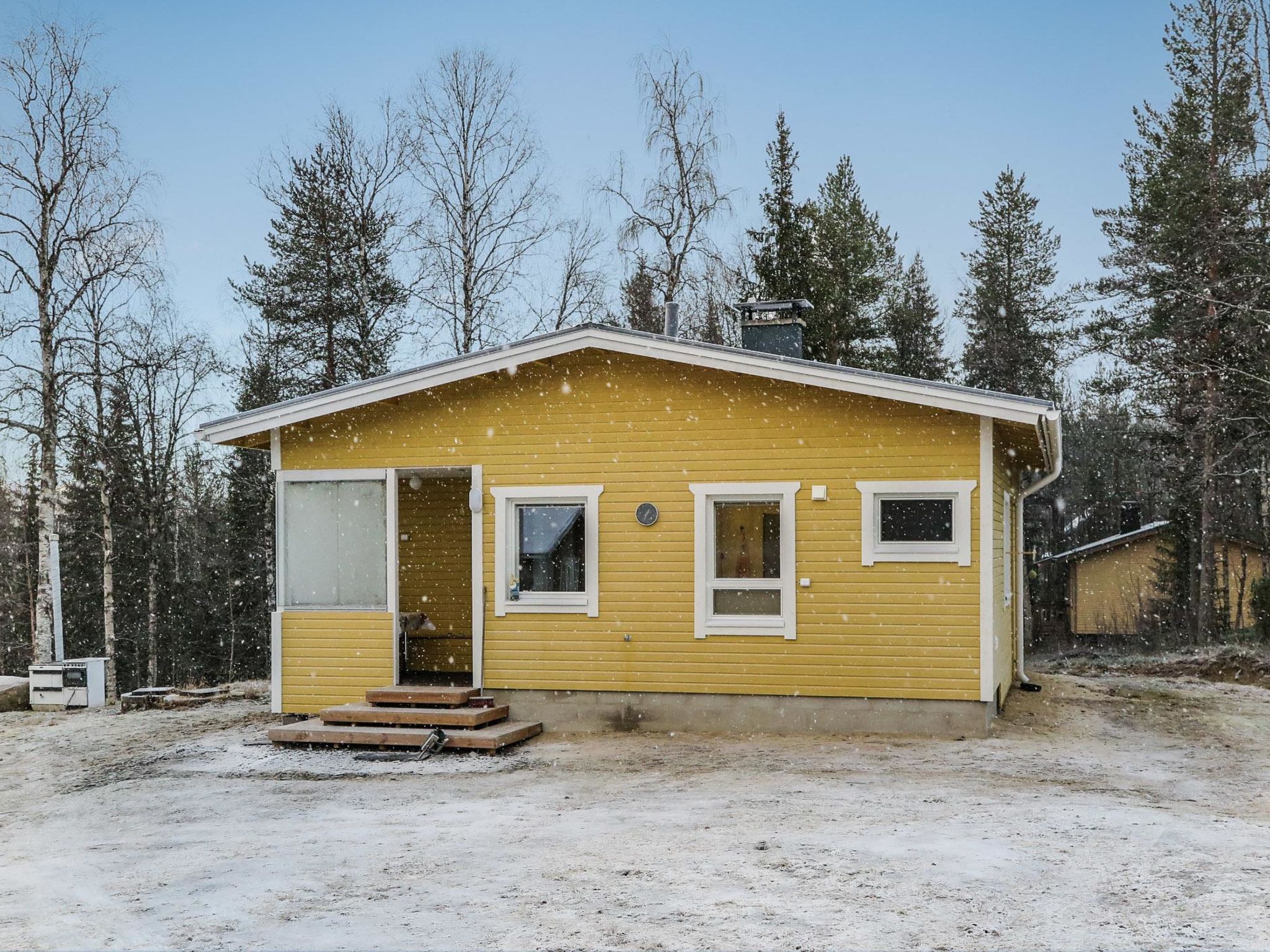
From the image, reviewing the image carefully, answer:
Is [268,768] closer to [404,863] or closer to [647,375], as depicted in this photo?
[404,863]

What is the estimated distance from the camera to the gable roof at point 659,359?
945cm

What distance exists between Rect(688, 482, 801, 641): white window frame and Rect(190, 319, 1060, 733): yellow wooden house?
0.02m

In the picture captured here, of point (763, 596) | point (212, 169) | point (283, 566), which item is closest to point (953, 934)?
point (763, 596)

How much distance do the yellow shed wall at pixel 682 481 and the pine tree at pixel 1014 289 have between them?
19185 mm

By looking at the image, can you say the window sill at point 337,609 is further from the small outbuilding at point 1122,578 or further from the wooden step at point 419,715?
the small outbuilding at point 1122,578

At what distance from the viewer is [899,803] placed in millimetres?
7141

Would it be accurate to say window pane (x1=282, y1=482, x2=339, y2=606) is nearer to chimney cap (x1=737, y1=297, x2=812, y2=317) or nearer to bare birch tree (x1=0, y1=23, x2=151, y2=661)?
chimney cap (x1=737, y1=297, x2=812, y2=317)

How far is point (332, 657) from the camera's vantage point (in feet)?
36.4

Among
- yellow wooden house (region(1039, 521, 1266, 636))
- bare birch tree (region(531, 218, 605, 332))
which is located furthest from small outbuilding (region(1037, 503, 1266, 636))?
bare birch tree (region(531, 218, 605, 332))

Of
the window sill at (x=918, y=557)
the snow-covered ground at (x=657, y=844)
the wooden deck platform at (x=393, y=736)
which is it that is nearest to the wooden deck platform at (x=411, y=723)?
the wooden deck platform at (x=393, y=736)

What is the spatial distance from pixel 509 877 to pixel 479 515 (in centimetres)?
554

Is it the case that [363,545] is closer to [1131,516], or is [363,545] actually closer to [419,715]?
[419,715]

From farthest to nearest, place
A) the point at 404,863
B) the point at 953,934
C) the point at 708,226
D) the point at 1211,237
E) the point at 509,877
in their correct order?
the point at 708,226
the point at 1211,237
the point at 404,863
the point at 509,877
the point at 953,934

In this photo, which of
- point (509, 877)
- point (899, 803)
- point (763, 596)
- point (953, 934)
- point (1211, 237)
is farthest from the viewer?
point (1211, 237)
